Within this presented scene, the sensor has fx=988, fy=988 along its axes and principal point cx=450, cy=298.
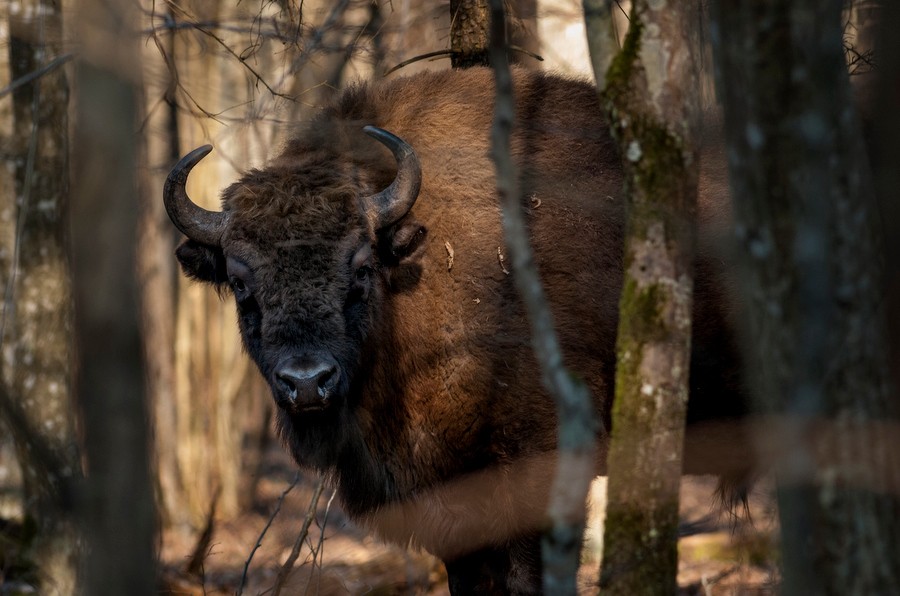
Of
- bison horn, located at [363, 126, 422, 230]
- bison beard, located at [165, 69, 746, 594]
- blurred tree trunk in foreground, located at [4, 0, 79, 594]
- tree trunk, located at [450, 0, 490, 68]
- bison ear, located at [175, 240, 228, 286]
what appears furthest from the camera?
A: blurred tree trunk in foreground, located at [4, 0, 79, 594]

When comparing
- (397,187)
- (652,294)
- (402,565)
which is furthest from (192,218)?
(402,565)

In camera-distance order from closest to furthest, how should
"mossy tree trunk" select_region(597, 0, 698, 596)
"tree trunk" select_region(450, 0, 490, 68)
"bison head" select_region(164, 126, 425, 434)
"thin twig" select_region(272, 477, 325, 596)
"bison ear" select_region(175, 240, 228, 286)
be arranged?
"mossy tree trunk" select_region(597, 0, 698, 596) < "bison head" select_region(164, 126, 425, 434) < "thin twig" select_region(272, 477, 325, 596) < "bison ear" select_region(175, 240, 228, 286) < "tree trunk" select_region(450, 0, 490, 68)

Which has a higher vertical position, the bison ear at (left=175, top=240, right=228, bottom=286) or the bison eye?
the bison ear at (left=175, top=240, right=228, bottom=286)

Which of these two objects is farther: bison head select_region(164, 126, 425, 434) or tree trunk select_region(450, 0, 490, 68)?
tree trunk select_region(450, 0, 490, 68)

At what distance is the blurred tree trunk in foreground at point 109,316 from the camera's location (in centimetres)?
339

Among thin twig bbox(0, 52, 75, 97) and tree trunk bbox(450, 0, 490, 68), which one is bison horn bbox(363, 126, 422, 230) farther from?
thin twig bbox(0, 52, 75, 97)

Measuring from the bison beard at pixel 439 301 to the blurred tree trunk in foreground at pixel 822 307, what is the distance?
249 cm

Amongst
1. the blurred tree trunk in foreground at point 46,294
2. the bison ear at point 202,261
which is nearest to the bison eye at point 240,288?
the bison ear at point 202,261

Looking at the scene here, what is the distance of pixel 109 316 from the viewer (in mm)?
3385

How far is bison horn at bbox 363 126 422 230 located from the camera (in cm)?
587

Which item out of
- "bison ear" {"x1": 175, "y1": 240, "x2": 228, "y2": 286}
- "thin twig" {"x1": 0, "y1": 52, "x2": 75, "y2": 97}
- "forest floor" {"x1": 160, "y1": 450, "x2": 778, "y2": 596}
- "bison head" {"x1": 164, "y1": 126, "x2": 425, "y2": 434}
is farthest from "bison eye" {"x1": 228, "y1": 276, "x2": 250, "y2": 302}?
"thin twig" {"x1": 0, "y1": 52, "x2": 75, "y2": 97}

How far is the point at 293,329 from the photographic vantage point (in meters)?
5.55

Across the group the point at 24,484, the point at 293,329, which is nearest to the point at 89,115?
the point at 293,329

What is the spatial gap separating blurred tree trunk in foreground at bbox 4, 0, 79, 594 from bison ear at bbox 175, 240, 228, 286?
70.1 inches
